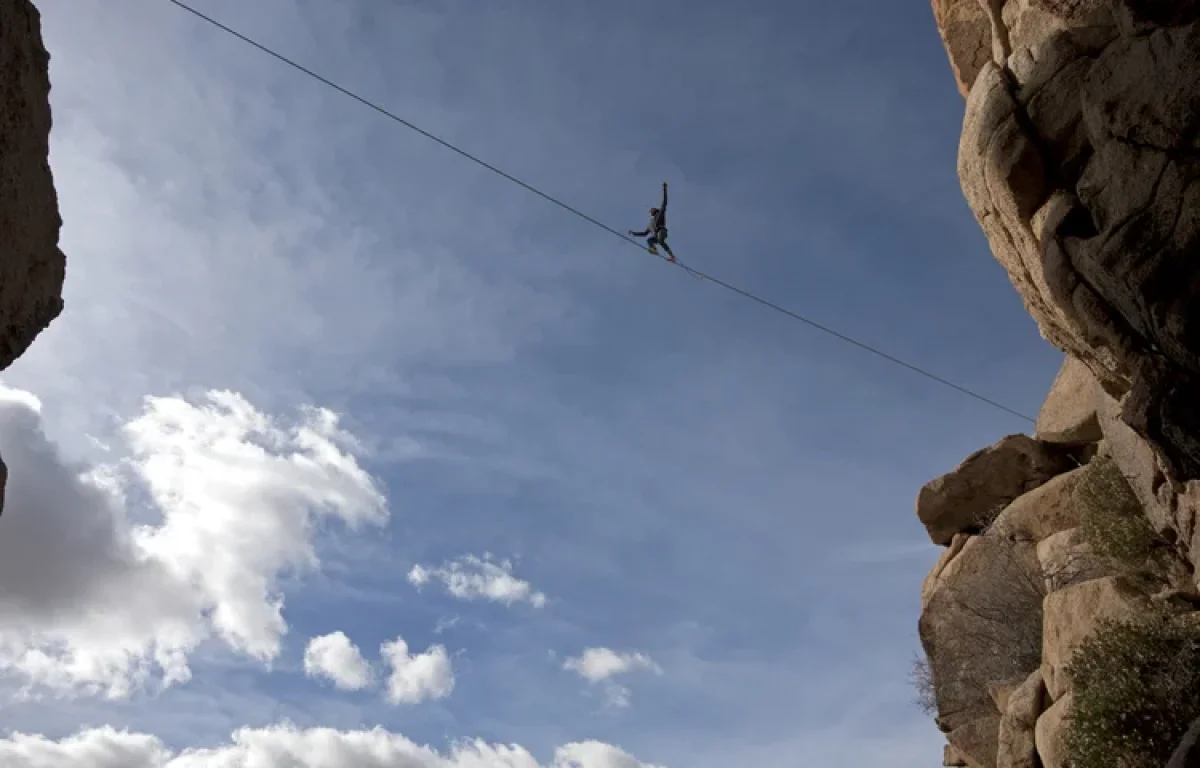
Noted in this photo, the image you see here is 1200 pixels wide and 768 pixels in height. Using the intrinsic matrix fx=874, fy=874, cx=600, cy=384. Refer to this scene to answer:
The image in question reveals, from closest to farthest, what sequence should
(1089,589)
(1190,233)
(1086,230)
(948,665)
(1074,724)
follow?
(1190,233) < (1086,230) < (1074,724) < (1089,589) < (948,665)

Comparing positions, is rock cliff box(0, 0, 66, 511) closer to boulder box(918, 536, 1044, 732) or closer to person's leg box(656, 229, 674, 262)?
person's leg box(656, 229, 674, 262)

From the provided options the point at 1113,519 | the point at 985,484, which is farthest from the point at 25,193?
the point at 985,484

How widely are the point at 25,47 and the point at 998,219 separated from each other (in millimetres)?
16497

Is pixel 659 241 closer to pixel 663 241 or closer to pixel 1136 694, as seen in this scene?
pixel 663 241

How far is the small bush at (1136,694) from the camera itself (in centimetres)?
1398

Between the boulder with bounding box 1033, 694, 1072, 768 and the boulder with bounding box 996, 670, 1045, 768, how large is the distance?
65 centimetres

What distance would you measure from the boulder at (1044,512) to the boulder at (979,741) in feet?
16.6

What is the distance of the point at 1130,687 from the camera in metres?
14.6

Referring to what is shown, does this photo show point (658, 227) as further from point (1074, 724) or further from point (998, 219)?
point (1074, 724)

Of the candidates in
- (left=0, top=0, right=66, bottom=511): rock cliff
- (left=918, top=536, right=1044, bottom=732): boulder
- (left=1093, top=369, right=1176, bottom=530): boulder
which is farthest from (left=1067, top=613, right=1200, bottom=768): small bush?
(left=0, top=0, right=66, bottom=511): rock cliff

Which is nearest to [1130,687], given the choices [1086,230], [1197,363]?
[1197,363]

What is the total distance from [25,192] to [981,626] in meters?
24.1

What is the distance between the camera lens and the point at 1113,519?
19266 mm

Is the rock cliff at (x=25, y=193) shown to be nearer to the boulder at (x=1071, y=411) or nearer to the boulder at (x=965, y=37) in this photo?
the boulder at (x=965, y=37)
